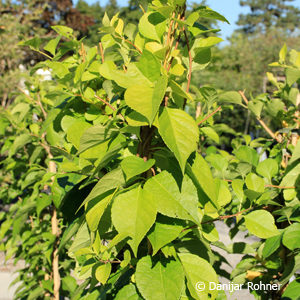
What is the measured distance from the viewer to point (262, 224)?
1044 mm

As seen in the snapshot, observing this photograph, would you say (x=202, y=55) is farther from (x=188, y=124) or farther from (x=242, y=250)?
(x=242, y=250)

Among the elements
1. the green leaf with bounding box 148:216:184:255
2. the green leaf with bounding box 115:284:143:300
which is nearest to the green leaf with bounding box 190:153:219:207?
the green leaf with bounding box 148:216:184:255

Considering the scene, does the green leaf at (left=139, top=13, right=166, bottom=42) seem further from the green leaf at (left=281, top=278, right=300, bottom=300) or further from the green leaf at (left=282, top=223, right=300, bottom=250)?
the green leaf at (left=281, top=278, right=300, bottom=300)

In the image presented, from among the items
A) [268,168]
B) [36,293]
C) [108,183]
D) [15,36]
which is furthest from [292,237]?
[15,36]

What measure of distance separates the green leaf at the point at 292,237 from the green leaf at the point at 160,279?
1.43ft

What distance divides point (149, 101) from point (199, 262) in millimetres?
460

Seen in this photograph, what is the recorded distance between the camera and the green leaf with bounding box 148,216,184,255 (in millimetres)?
782

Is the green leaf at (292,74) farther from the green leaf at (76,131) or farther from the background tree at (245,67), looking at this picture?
the background tree at (245,67)

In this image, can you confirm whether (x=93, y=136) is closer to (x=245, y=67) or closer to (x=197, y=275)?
(x=197, y=275)

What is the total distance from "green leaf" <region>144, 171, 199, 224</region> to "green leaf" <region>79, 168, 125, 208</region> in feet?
0.23

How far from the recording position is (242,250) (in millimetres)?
1489

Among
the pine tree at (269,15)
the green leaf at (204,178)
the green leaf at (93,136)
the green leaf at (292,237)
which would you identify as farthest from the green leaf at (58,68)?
the pine tree at (269,15)

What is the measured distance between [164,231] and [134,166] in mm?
176

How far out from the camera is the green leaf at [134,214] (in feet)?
2.44
